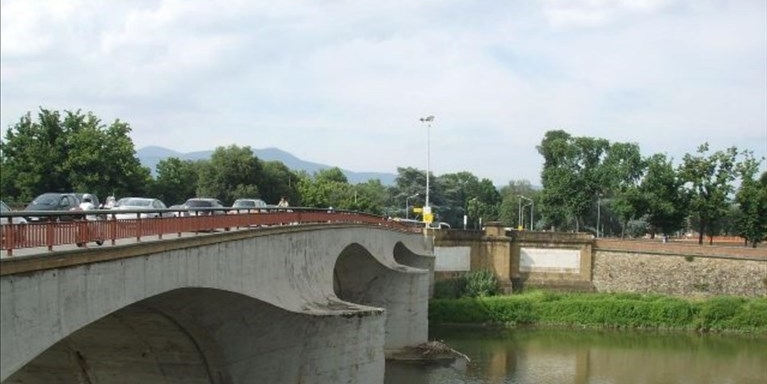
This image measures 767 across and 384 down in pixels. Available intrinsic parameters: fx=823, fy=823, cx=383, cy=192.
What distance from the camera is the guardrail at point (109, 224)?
1189cm

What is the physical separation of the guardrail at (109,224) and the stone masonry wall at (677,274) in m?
42.4

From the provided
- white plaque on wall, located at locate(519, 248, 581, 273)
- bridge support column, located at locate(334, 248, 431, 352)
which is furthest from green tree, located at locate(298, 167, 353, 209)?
bridge support column, located at locate(334, 248, 431, 352)

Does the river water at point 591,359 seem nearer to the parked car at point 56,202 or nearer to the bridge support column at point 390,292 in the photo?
the bridge support column at point 390,292

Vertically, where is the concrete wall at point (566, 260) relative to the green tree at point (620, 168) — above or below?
below

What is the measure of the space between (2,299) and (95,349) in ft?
36.7

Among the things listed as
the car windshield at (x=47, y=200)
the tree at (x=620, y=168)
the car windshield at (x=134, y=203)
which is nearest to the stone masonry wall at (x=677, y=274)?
the tree at (x=620, y=168)

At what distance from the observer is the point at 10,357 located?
1083cm

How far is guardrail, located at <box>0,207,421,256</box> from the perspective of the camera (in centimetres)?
1189

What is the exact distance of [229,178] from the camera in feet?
263

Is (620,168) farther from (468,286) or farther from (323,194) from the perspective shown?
(323,194)

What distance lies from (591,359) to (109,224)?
118ft

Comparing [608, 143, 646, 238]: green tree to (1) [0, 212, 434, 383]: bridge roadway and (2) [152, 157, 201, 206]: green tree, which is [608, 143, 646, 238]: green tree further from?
(1) [0, 212, 434, 383]: bridge roadway

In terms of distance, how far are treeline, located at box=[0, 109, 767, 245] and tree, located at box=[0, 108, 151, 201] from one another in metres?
0.07

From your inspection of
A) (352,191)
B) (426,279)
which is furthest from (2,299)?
(352,191)
